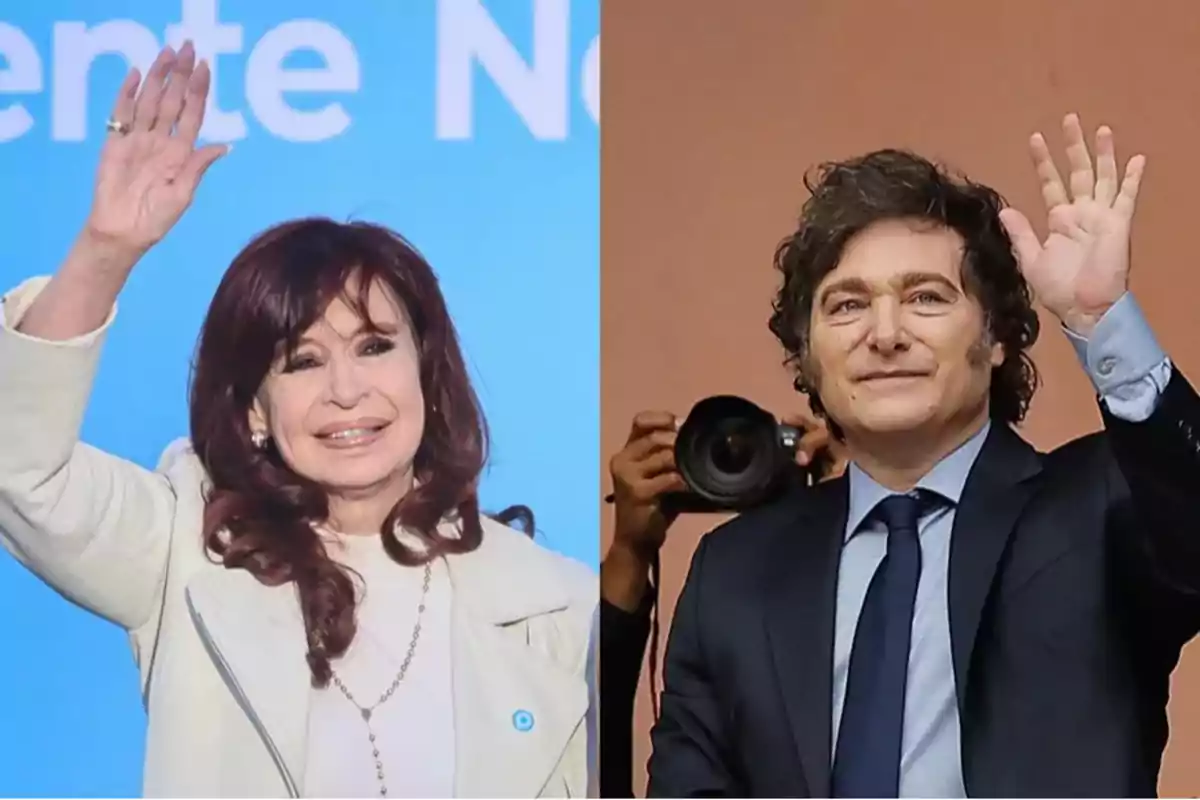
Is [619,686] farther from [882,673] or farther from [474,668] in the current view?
[882,673]

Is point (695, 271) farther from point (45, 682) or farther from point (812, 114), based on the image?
point (45, 682)

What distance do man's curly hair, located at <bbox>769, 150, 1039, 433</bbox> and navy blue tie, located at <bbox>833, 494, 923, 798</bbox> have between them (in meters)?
0.18

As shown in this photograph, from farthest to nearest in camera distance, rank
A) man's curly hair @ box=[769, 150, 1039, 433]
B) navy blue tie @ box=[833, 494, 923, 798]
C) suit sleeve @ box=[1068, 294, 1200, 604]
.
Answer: man's curly hair @ box=[769, 150, 1039, 433], navy blue tie @ box=[833, 494, 923, 798], suit sleeve @ box=[1068, 294, 1200, 604]

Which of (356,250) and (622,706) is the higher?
(356,250)

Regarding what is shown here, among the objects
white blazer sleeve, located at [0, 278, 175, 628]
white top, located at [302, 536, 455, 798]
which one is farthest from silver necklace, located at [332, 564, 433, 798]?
white blazer sleeve, located at [0, 278, 175, 628]

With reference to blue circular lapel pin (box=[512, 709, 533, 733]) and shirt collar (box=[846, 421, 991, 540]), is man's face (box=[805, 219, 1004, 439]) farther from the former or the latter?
blue circular lapel pin (box=[512, 709, 533, 733])

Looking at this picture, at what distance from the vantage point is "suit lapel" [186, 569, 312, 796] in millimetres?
1802

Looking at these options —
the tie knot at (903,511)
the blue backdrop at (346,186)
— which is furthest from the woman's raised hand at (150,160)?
the tie knot at (903,511)

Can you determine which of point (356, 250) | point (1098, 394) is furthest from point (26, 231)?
point (1098, 394)

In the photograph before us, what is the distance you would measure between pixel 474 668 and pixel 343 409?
318mm

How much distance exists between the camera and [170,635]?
1857mm

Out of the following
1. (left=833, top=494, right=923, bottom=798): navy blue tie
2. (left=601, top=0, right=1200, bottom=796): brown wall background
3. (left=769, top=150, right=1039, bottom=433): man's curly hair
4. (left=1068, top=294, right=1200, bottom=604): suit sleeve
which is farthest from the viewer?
(left=601, top=0, right=1200, bottom=796): brown wall background

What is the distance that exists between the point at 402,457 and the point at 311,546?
0.46 feet

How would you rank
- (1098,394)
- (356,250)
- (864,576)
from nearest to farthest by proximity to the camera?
(1098,394) < (864,576) < (356,250)
